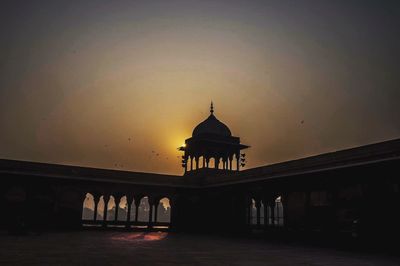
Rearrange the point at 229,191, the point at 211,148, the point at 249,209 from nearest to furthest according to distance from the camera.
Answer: the point at 249,209
the point at 229,191
the point at 211,148

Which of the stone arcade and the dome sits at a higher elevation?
the dome

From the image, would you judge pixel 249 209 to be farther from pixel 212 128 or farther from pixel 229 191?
pixel 212 128

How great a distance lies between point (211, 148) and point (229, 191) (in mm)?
6040

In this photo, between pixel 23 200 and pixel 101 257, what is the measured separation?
1418 centimetres

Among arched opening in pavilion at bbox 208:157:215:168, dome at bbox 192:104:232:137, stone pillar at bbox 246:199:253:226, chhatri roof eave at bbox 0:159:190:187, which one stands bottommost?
stone pillar at bbox 246:199:253:226

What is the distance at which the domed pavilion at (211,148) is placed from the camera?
28578 mm

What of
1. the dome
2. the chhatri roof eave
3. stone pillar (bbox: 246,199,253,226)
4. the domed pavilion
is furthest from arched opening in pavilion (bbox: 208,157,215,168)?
stone pillar (bbox: 246,199,253,226)

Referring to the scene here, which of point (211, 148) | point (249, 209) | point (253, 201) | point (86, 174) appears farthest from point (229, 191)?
point (86, 174)

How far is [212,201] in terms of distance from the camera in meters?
25.0

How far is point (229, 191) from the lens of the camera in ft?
76.2

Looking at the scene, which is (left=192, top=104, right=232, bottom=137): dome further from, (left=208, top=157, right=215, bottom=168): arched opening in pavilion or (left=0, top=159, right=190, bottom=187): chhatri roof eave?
(left=0, top=159, right=190, bottom=187): chhatri roof eave

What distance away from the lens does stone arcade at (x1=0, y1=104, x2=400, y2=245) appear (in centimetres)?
1414

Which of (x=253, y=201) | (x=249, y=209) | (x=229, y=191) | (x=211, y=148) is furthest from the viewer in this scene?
(x=211, y=148)

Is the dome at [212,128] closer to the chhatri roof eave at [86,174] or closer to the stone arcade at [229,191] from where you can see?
the stone arcade at [229,191]
